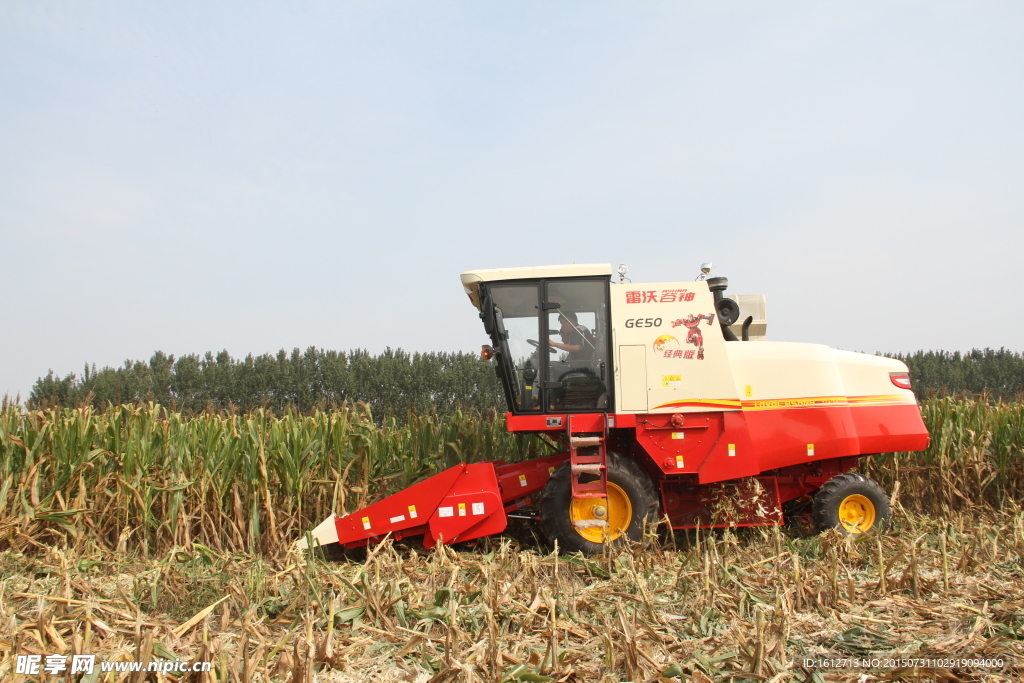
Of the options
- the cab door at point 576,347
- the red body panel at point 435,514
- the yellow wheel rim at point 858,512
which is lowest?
the yellow wheel rim at point 858,512

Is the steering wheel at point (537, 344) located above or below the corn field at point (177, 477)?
above

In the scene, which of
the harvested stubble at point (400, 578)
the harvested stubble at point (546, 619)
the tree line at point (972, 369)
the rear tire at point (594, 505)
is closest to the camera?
the harvested stubble at point (546, 619)

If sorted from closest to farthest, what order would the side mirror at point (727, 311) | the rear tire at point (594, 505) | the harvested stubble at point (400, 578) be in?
the harvested stubble at point (400, 578), the rear tire at point (594, 505), the side mirror at point (727, 311)

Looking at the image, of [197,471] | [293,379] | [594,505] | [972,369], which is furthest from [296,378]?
[972,369]

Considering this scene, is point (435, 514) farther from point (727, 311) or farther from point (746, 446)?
point (727, 311)

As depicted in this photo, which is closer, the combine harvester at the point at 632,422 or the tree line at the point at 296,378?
the combine harvester at the point at 632,422

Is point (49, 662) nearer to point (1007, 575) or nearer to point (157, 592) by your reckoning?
point (157, 592)

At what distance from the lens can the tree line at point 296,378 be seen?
22.3 meters

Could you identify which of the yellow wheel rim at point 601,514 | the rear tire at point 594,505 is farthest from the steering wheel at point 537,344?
the yellow wheel rim at point 601,514

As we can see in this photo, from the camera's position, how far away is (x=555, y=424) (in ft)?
19.7

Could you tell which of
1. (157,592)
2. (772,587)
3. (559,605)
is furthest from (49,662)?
(772,587)

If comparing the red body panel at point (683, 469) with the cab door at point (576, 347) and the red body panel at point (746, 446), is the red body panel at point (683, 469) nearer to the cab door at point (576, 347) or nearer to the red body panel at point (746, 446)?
the red body panel at point (746, 446)

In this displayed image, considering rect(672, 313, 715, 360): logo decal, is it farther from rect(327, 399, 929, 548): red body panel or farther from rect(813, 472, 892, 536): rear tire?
rect(813, 472, 892, 536): rear tire

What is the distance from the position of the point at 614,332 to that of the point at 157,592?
3785 mm
